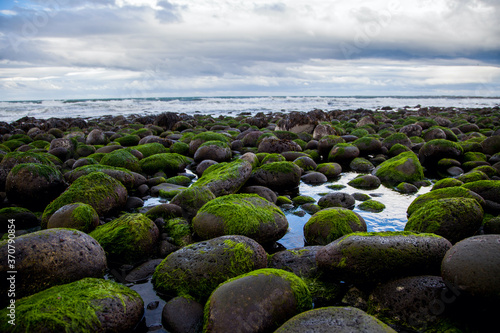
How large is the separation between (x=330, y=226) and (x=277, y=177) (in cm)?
273

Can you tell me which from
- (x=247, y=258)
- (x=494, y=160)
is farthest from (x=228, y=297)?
(x=494, y=160)

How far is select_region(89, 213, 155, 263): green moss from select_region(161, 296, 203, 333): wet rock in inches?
50.6

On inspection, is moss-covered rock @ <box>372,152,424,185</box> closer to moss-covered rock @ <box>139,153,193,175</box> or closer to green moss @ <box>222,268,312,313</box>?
moss-covered rock @ <box>139,153,193,175</box>

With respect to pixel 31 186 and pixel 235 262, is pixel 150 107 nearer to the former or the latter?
pixel 31 186

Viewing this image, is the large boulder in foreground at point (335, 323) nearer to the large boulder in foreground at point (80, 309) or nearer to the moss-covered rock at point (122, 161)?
the large boulder in foreground at point (80, 309)

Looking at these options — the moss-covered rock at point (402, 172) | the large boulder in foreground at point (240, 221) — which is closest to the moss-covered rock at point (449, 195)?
the moss-covered rock at point (402, 172)

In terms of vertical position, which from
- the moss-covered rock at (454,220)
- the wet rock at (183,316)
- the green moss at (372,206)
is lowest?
the wet rock at (183,316)

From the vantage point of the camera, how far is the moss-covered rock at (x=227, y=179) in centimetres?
603

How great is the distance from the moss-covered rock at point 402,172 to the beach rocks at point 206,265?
5.13 meters

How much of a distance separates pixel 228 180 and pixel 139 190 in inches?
83.9

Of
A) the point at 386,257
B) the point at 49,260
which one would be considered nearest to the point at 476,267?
the point at 386,257

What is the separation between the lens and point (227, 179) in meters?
6.22

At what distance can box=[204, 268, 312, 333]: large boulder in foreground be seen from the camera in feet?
8.46

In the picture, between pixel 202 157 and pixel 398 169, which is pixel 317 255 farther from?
pixel 202 157
